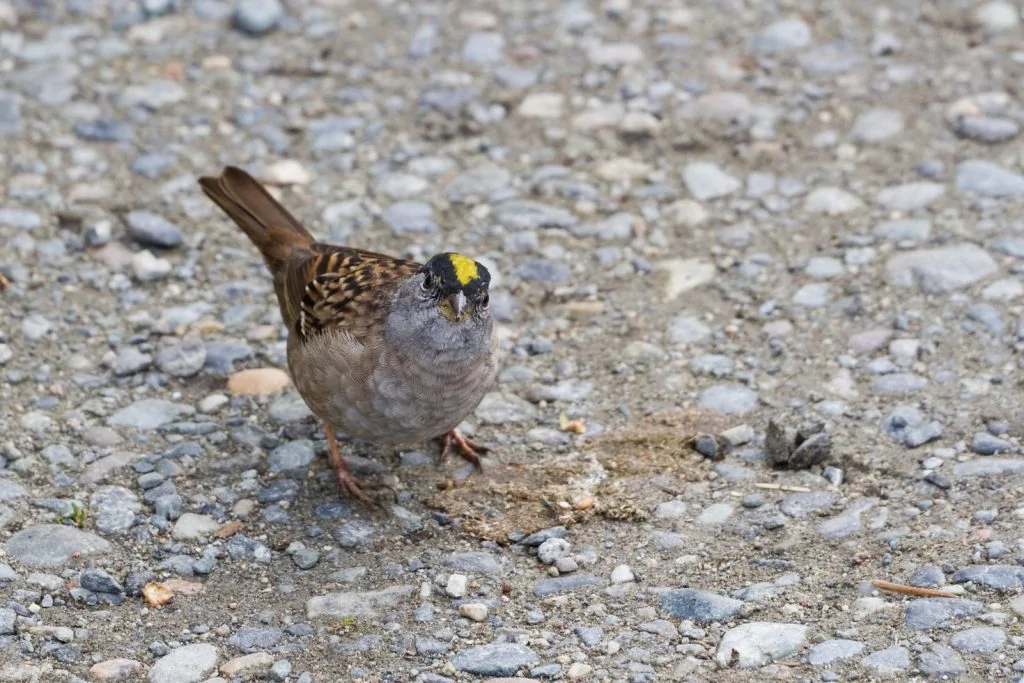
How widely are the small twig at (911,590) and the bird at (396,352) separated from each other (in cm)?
157

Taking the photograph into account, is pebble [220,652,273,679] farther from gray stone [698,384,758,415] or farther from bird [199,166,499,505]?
gray stone [698,384,758,415]

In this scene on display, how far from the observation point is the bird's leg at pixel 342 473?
520 centimetres

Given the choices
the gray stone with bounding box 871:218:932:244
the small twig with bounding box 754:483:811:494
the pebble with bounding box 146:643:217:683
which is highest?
the gray stone with bounding box 871:218:932:244

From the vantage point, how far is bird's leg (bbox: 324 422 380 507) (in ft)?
17.1

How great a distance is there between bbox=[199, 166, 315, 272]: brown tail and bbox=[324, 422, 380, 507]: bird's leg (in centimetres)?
93

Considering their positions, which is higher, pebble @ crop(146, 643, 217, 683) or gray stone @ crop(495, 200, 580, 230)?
gray stone @ crop(495, 200, 580, 230)

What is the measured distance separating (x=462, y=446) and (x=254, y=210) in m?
1.50

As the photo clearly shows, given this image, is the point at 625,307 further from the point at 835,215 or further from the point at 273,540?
the point at 273,540

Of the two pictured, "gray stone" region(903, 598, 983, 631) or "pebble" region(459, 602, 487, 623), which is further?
"pebble" region(459, 602, 487, 623)

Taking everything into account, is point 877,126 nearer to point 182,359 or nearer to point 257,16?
point 257,16

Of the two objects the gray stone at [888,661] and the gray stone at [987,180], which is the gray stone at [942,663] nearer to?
the gray stone at [888,661]

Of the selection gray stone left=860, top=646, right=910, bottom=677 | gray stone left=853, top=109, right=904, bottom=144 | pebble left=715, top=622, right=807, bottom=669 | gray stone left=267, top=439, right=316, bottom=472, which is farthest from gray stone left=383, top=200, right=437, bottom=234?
gray stone left=860, top=646, right=910, bottom=677

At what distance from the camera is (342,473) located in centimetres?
528

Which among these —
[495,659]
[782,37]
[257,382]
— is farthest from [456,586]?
[782,37]
